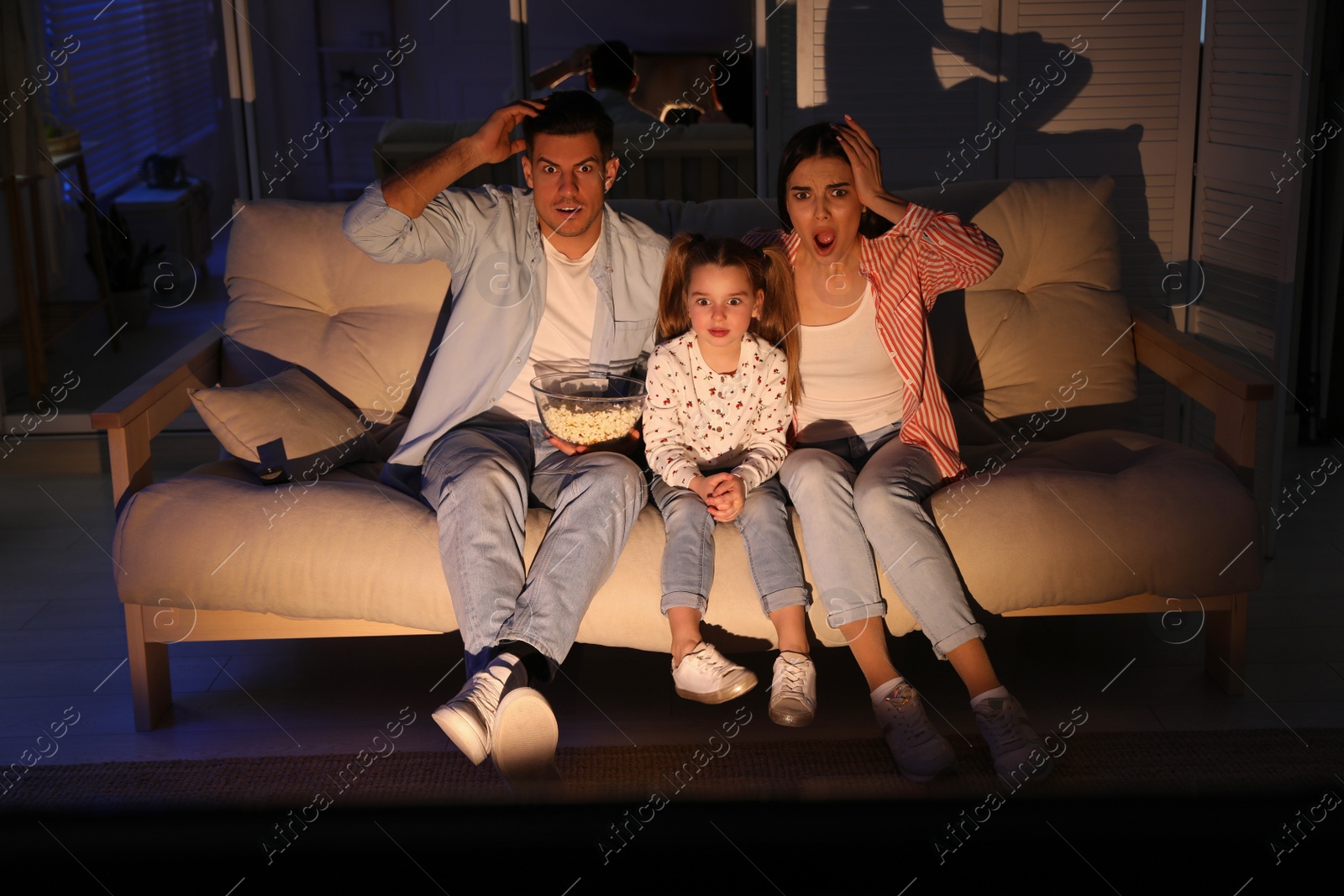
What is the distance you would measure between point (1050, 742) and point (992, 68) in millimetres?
2022

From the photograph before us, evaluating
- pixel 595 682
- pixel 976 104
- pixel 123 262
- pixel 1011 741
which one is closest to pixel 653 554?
pixel 595 682

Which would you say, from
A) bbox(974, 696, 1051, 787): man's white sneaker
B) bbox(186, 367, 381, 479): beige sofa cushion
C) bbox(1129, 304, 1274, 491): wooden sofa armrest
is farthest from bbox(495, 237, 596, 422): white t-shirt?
bbox(1129, 304, 1274, 491): wooden sofa armrest

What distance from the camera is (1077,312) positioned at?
2670 mm

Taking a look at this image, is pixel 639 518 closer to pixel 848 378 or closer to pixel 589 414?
pixel 589 414

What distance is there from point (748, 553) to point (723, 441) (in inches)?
10.3

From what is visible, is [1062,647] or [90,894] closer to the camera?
[90,894]

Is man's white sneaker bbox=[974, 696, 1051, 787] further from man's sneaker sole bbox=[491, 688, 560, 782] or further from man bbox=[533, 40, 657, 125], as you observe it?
man bbox=[533, 40, 657, 125]

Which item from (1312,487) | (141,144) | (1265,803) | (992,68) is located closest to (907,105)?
(992,68)

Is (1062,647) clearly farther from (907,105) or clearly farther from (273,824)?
(273,824)

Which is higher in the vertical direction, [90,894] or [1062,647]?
[90,894]

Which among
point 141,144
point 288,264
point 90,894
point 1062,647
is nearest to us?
point 90,894

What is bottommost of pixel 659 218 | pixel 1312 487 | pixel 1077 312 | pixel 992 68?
pixel 1312 487

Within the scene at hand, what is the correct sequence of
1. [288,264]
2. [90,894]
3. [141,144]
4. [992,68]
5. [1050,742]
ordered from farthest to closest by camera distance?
[141,144] → [992,68] → [288,264] → [1050,742] → [90,894]

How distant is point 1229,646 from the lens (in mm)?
2281
